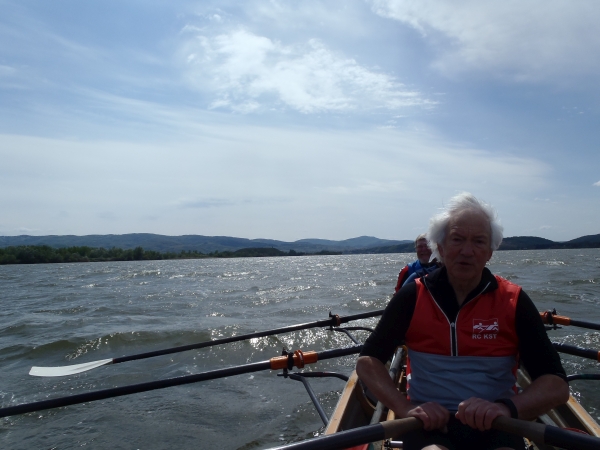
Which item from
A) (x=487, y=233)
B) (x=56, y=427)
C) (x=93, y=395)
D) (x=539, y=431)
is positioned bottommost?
Result: (x=56, y=427)

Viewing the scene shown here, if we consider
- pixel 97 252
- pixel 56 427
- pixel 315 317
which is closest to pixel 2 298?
pixel 315 317

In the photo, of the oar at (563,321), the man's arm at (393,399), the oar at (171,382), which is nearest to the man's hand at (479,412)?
the man's arm at (393,399)

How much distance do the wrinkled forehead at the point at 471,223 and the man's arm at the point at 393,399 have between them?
33.2 inches

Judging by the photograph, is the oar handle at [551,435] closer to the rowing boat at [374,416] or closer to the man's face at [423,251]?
the rowing boat at [374,416]

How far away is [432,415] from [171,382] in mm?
2596

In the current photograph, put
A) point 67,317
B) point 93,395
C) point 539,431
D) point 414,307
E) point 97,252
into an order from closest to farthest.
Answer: point 539,431, point 414,307, point 93,395, point 67,317, point 97,252

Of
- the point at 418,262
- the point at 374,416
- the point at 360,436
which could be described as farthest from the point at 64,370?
the point at 360,436

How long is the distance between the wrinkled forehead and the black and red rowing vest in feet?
1.02

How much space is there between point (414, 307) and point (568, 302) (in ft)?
50.4

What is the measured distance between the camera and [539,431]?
7.22 feet

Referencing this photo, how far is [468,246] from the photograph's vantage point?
8.41 feet

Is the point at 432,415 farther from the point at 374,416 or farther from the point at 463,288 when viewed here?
the point at 374,416

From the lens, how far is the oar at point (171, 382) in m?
3.96

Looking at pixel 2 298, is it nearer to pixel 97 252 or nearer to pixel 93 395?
pixel 93 395
